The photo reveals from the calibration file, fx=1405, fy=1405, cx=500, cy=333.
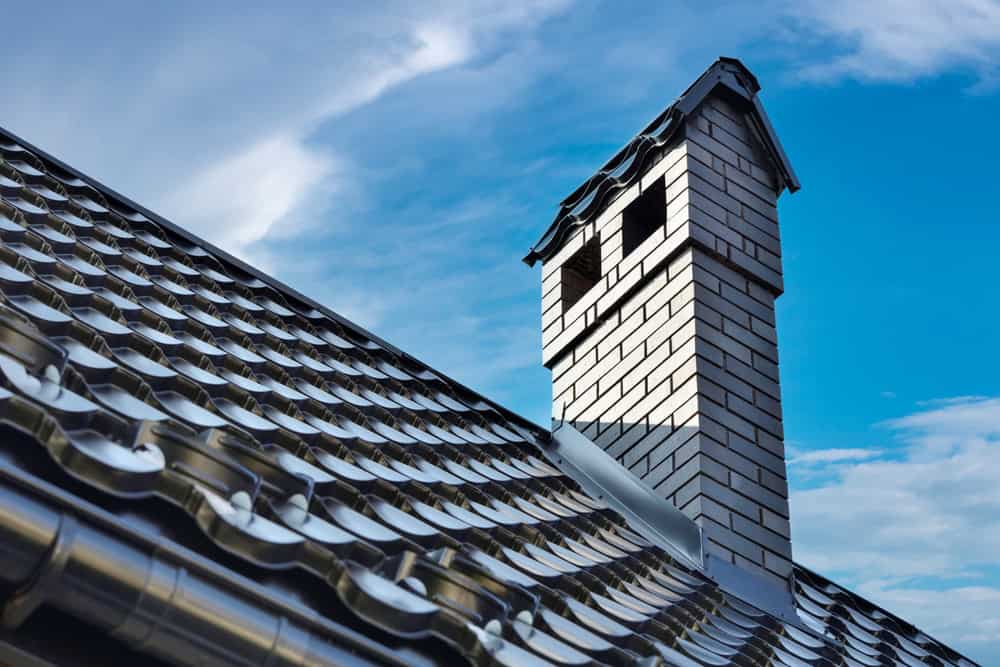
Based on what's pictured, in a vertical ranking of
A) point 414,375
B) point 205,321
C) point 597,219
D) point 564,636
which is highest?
point 597,219

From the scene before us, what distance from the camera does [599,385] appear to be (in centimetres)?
1021

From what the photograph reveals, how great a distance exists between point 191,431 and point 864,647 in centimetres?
579

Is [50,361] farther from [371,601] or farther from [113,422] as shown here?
[371,601]

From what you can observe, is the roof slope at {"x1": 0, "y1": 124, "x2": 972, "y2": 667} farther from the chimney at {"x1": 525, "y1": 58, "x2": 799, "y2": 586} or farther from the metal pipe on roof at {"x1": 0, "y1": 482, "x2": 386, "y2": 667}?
the chimney at {"x1": 525, "y1": 58, "x2": 799, "y2": 586}

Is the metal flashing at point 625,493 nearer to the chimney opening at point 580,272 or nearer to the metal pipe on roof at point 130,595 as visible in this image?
the chimney opening at point 580,272

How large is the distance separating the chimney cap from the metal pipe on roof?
7.35 metres

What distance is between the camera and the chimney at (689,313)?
916 cm

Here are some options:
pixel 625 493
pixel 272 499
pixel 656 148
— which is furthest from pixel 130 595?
pixel 656 148

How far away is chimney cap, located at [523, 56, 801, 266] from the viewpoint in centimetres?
1056

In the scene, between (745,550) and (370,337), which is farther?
(370,337)

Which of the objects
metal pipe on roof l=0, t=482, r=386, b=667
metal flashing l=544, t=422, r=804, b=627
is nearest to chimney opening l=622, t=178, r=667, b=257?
metal flashing l=544, t=422, r=804, b=627

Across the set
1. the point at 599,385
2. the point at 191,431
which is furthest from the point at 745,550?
the point at 191,431

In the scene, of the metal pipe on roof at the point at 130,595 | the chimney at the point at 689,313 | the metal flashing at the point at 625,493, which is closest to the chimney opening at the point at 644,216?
the chimney at the point at 689,313

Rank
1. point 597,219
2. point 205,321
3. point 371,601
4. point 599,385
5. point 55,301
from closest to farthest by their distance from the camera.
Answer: point 371,601, point 55,301, point 205,321, point 599,385, point 597,219
